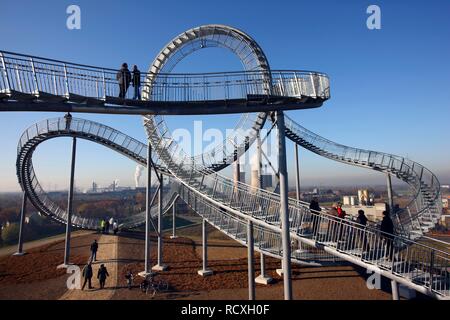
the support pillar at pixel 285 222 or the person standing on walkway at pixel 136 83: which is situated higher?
the person standing on walkway at pixel 136 83

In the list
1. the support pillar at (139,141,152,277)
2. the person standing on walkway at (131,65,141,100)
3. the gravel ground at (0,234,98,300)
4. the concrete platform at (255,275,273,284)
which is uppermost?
the person standing on walkway at (131,65,141,100)

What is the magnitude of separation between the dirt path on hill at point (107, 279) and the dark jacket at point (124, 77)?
9192 millimetres

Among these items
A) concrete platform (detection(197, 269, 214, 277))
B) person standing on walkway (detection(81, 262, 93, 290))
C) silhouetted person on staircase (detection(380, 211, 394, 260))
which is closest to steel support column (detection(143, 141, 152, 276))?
person standing on walkway (detection(81, 262, 93, 290))

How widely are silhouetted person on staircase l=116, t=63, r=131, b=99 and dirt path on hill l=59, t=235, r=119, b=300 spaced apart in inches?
348

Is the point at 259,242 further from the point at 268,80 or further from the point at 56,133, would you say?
the point at 56,133

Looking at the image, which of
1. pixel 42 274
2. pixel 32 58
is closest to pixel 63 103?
Result: pixel 32 58

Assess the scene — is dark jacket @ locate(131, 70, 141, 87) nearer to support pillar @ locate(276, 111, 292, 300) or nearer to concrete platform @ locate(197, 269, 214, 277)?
support pillar @ locate(276, 111, 292, 300)

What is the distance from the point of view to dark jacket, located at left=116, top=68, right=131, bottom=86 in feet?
32.1

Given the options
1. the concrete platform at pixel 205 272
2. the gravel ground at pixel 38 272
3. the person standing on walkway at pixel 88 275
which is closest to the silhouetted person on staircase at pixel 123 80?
the person standing on walkway at pixel 88 275

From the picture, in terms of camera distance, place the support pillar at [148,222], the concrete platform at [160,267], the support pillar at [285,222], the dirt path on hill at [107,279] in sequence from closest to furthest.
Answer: the support pillar at [285,222], the dirt path on hill at [107,279], the support pillar at [148,222], the concrete platform at [160,267]

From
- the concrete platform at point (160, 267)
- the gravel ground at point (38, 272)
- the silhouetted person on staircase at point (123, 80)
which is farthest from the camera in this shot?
the concrete platform at point (160, 267)

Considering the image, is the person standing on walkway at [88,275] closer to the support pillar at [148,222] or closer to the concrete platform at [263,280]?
the support pillar at [148,222]

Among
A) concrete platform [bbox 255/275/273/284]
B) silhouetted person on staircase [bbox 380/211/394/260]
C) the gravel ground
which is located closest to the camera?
silhouetted person on staircase [bbox 380/211/394/260]

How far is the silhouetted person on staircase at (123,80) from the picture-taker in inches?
385
